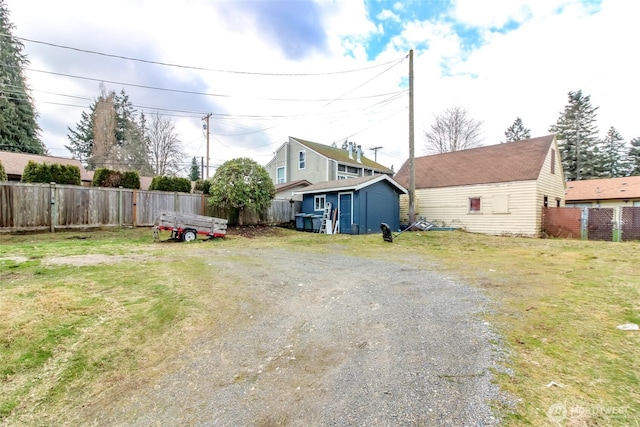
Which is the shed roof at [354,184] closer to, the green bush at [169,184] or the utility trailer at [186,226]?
the utility trailer at [186,226]

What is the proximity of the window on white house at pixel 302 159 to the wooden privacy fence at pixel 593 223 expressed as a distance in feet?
56.1

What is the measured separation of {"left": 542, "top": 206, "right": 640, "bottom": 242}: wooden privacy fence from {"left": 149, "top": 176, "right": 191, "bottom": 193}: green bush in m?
18.5

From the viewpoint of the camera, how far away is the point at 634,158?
3391cm

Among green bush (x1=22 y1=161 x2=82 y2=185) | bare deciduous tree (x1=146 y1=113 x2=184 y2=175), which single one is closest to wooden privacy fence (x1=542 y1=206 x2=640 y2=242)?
green bush (x1=22 y1=161 x2=82 y2=185)

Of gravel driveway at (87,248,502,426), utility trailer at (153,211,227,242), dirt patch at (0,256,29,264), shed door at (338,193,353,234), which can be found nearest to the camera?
gravel driveway at (87,248,502,426)

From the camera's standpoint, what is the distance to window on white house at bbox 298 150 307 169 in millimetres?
25062

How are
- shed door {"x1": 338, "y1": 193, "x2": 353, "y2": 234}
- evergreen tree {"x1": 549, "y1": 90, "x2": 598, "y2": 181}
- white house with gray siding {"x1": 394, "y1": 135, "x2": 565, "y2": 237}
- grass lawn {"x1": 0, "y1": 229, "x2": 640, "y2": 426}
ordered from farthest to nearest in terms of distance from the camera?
evergreen tree {"x1": 549, "y1": 90, "x2": 598, "y2": 181} → shed door {"x1": 338, "y1": 193, "x2": 353, "y2": 234} → white house with gray siding {"x1": 394, "y1": 135, "x2": 565, "y2": 237} → grass lawn {"x1": 0, "y1": 229, "x2": 640, "y2": 426}

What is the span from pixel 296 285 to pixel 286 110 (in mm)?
16156

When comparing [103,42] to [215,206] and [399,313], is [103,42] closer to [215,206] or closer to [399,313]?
[215,206]

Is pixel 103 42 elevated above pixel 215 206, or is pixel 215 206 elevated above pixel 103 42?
pixel 103 42

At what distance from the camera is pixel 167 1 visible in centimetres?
948

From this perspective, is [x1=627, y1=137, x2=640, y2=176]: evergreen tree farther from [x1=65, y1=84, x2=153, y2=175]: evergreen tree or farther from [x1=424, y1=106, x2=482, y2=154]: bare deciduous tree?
[x1=65, y1=84, x2=153, y2=175]: evergreen tree

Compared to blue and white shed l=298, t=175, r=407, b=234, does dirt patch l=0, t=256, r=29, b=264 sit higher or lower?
lower

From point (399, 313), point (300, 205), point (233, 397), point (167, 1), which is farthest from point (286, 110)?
point (233, 397)
